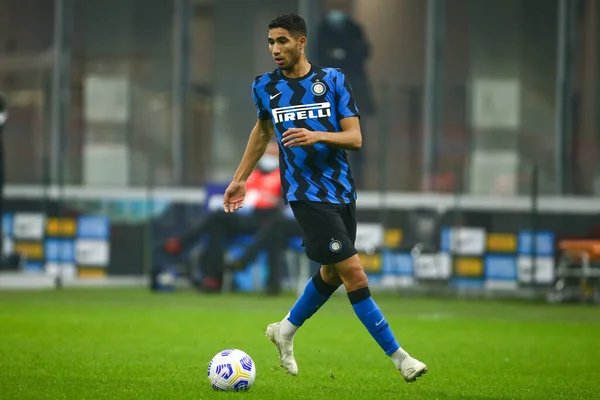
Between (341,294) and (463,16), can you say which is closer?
(341,294)

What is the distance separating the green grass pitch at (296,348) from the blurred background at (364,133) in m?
1.25

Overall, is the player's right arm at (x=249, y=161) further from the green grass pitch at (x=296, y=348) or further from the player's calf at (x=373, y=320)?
the green grass pitch at (x=296, y=348)

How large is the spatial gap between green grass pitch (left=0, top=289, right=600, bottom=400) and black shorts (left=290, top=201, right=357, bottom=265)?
2.26ft

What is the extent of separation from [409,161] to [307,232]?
10476mm

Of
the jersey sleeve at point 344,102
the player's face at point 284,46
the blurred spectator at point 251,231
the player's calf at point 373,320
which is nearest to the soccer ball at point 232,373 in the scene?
the player's calf at point 373,320

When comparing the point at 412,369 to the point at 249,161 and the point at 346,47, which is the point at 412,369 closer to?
the point at 249,161

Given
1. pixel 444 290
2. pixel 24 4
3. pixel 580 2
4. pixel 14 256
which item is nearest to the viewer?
pixel 444 290

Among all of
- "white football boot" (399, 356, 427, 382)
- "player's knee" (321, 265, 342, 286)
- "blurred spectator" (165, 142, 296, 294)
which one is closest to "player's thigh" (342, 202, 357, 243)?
"player's knee" (321, 265, 342, 286)

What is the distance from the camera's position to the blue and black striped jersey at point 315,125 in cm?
629

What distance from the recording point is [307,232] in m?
6.31

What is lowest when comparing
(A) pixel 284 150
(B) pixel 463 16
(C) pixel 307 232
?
(C) pixel 307 232

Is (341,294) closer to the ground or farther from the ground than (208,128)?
closer to the ground

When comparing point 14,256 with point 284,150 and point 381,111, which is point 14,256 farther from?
point 284,150

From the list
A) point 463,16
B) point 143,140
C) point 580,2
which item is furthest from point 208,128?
point 580,2
